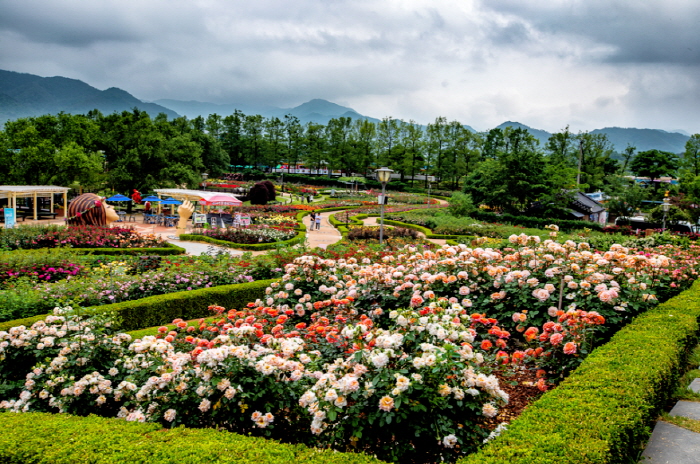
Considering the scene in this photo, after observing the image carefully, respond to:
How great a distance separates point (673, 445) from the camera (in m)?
3.55

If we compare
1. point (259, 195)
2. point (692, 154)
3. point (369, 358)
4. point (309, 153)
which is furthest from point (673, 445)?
point (309, 153)

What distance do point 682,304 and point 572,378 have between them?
337 centimetres

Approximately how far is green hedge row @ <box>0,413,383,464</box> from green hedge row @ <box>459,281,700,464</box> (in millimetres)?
997

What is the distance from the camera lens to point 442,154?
177 feet

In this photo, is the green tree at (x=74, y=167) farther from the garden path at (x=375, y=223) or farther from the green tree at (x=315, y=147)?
the green tree at (x=315, y=147)

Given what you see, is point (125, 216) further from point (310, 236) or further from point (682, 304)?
point (682, 304)

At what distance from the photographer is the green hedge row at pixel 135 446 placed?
2.82 m

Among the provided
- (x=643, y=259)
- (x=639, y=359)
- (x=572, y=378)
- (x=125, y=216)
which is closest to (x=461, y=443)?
(x=572, y=378)

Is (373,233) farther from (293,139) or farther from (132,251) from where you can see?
(293,139)

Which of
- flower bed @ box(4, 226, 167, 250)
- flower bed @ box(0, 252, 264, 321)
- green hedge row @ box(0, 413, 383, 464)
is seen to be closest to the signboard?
flower bed @ box(4, 226, 167, 250)

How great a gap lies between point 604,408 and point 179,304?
662cm

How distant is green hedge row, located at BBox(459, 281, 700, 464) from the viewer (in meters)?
2.77

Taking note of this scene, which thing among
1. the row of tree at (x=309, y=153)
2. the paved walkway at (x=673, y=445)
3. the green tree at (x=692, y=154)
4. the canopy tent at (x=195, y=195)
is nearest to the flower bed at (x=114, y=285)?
the paved walkway at (x=673, y=445)

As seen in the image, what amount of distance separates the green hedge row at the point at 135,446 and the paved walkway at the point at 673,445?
89.5 inches
